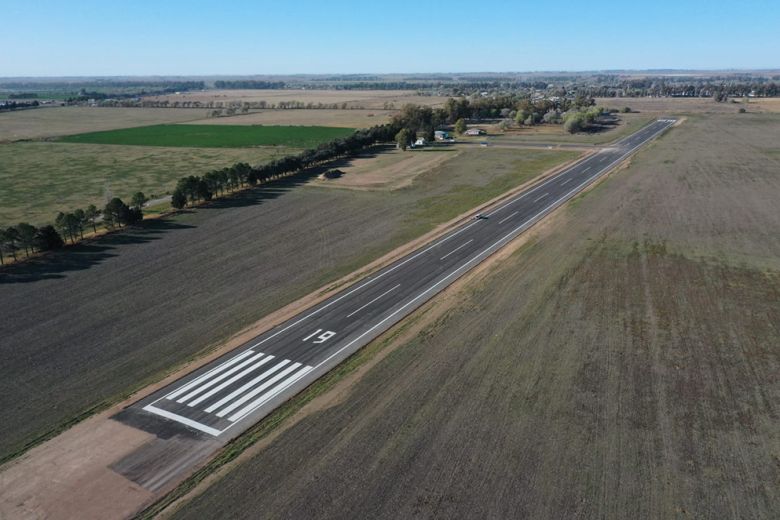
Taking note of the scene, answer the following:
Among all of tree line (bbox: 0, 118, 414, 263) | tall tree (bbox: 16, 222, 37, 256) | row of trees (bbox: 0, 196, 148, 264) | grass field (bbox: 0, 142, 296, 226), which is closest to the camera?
row of trees (bbox: 0, 196, 148, 264)

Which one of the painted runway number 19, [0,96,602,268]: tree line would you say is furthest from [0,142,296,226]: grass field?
the painted runway number 19

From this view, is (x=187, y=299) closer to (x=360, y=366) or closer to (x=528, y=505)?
(x=360, y=366)

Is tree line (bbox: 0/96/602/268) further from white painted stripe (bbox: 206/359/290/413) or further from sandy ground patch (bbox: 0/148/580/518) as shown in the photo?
white painted stripe (bbox: 206/359/290/413)

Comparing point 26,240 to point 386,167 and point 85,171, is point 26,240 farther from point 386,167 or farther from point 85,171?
point 386,167

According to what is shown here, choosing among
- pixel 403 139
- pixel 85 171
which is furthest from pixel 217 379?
pixel 403 139

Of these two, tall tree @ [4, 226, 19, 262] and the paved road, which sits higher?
tall tree @ [4, 226, 19, 262]

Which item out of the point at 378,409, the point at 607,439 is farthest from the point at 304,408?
the point at 607,439
